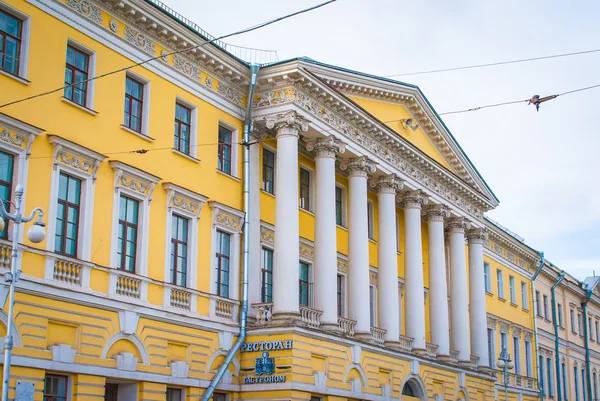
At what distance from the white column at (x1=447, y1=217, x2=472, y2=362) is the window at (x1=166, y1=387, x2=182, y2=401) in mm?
16329

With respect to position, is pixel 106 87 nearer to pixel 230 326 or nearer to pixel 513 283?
pixel 230 326

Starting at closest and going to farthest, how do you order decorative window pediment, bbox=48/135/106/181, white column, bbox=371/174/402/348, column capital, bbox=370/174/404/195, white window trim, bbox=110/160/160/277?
decorative window pediment, bbox=48/135/106/181 → white window trim, bbox=110/160/160/277 → white column, bbox=371/174/402/348 → column capital, bbox=370/174/404/195

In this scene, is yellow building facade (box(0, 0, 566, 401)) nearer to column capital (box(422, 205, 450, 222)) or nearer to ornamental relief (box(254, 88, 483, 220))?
ornamental relief (box(254, 88, 483, 220))

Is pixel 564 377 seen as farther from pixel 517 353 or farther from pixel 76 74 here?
pixel 76 74

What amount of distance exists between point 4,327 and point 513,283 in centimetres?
3597

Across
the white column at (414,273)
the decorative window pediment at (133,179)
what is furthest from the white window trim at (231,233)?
the white column at (414,273)

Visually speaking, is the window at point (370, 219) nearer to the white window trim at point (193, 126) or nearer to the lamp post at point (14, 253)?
the white window trim at point (193, 126)

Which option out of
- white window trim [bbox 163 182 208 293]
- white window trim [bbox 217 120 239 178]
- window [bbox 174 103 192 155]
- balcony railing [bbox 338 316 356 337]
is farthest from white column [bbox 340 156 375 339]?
window [bbox 174 103 192 155]

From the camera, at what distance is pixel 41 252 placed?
2019cm

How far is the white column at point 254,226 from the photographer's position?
27.4 m

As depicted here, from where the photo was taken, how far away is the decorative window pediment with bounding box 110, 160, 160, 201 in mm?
22859

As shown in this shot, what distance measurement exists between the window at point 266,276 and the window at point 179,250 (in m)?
3.53

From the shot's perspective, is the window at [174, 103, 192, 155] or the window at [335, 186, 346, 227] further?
the window at [335, 186, 346, 227]

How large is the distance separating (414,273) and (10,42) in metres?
18.5
